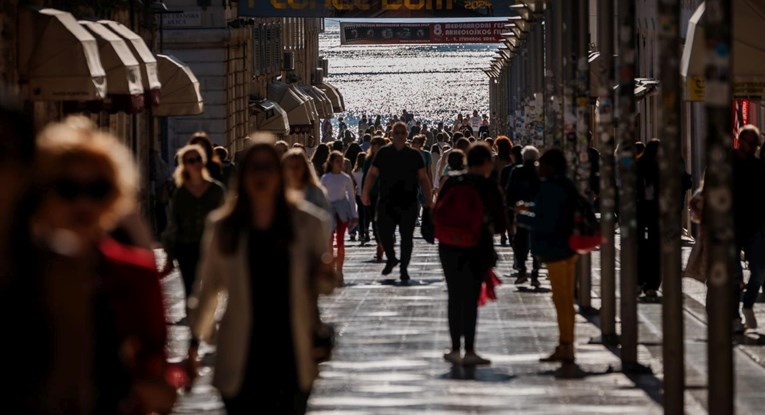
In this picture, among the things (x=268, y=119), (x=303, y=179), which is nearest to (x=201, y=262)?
(x=303, y=179)

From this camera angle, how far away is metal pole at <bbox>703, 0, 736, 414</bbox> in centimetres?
966

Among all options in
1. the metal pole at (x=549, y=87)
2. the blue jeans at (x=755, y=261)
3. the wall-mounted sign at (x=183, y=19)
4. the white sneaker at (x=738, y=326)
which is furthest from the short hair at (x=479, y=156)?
the wall-mounted sign at (x=183, y=19)

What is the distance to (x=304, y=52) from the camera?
85.9m

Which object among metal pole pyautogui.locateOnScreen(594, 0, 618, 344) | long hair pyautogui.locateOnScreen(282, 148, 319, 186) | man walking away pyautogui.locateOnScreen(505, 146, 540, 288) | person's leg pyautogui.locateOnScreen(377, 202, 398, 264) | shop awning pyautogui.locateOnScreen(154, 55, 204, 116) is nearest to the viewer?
metal pole pyautogui.locateOnScreen(594, 0, 618, 344)

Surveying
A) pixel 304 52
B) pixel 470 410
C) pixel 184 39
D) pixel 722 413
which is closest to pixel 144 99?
pixel 184 39

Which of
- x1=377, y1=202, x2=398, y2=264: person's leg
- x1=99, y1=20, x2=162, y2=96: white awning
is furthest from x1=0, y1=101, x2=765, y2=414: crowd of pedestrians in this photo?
x1=99, y1=20, x2=162, y2=96: white awning

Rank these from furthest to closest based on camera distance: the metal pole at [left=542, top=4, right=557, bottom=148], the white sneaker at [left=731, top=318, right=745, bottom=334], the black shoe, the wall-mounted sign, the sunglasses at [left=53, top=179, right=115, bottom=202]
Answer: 1. the wall-mounted sign
2. the metal pole at [left=542, top=4, right=557, bottom=148]
3. the black shoe
4. the white sneaker at [left=731, top=318, right=745, bottom=334]
5. the sunglasses at [left=53, top=179, right=115, bottom=202]

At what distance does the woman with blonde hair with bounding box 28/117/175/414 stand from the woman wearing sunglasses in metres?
10.1

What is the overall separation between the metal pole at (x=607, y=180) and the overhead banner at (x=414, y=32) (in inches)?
2707

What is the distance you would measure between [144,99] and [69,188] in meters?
27.7

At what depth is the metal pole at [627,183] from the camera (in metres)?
15.5

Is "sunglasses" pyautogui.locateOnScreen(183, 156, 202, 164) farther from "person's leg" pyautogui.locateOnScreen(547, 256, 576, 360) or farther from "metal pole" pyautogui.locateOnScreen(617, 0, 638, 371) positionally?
"metal pole" pyautogui.locateOnScreen(617, 0, 638, 371)

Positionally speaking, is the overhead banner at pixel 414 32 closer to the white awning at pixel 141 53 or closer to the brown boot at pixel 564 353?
the white awning at pixel 141 53

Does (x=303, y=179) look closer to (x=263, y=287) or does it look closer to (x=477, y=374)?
(x=477, y=374)
